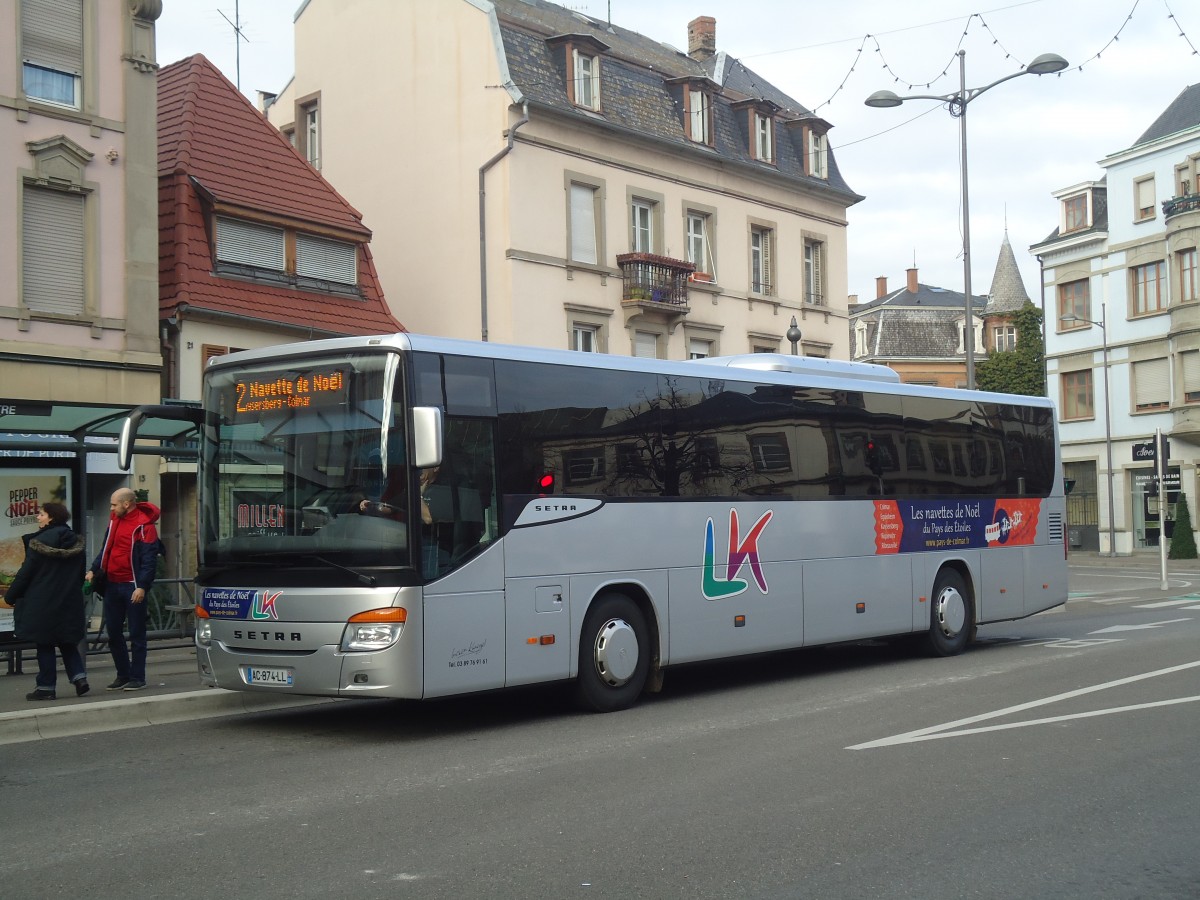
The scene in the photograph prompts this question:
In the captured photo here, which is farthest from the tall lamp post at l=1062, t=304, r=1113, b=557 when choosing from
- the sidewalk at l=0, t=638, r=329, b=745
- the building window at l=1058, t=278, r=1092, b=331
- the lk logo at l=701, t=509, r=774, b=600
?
the sidewalk at l=0, t=638, r=329, b=745

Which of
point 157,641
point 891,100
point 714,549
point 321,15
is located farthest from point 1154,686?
point 321,15

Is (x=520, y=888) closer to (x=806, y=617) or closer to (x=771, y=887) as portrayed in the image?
(x=771, y=887)

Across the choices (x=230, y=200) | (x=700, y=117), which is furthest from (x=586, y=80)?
(x=230, y=200)

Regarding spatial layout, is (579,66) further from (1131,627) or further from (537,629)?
(537,629)

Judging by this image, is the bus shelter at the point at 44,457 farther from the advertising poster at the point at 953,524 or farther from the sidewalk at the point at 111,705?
the advertising poster at the point at 953,524

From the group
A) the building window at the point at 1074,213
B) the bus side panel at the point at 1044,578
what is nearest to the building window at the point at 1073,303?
the building window at the point at 1074,213

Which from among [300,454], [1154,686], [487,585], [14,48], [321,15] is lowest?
[1154,686]

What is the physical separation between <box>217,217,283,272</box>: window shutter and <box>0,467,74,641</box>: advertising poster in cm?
1091

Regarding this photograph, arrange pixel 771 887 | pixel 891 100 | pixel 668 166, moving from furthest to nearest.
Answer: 1. pixel 668 166
2. pixel 891 100
3. pixel 771 887

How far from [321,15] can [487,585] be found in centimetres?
2836

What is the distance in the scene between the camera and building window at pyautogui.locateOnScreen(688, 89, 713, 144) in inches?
1391

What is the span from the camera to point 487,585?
10.8 m

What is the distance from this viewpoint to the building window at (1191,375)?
170 feet

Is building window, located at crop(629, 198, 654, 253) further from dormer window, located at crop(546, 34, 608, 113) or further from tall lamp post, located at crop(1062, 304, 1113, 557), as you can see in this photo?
tall lamp post, located at crop(1062, 304, 1113, 557)
